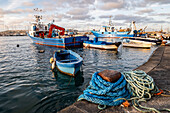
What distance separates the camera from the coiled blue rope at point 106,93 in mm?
3434

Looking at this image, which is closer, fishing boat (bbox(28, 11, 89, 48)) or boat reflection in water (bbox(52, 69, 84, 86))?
boat reflection in water (bbox(52, 69, 84, 86))

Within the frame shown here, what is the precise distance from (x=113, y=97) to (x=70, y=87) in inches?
191

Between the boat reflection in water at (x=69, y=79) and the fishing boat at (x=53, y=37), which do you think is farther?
the fishing boat at (x=53, y=37)

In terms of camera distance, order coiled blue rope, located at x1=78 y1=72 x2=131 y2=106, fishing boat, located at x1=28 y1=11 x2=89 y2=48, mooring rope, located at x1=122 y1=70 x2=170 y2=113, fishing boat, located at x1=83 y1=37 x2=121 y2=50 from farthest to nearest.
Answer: fishing boat, located at x1=28 y1=11 x2=89 y2=48 → fishing boat, located at x1=83 y1=37 x2=121 y2=50 → mooring rope, located at x1=122 y1=70 x2=170 y2=113 → coiled blue rope, located at x1=78 y1=72 x2=131 y2=106

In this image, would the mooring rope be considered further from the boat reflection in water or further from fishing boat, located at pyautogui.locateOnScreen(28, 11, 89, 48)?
fishing boat, located at pyautogui.locateOnScreen(28, 11, 89, 48)

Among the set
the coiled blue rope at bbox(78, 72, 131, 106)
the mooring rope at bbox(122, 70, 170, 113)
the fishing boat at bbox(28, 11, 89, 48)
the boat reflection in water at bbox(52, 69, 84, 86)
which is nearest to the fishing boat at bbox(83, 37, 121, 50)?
the fishing boat at bbox(28, 11, 89, 48)

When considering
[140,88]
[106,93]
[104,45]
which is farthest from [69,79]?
[104,45]

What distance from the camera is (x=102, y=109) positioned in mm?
3264

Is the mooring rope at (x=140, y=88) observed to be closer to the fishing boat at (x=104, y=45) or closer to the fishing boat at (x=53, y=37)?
the fishing boat at (x=104, y=45)

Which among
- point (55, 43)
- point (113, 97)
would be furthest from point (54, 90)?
point (55, 43)

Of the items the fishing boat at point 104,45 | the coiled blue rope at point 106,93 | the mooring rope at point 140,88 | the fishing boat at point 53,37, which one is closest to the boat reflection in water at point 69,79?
A: the coiled blue rope at point 106,93

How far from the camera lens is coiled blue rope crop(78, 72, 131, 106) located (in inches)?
135

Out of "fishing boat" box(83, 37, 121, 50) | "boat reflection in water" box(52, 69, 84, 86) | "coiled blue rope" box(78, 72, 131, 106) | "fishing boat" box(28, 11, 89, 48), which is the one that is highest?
"fishing boat" box(28, 11, 89, 48)

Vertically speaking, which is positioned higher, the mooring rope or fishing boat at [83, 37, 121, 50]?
fishing boat at [83, 37, 121, 50]
